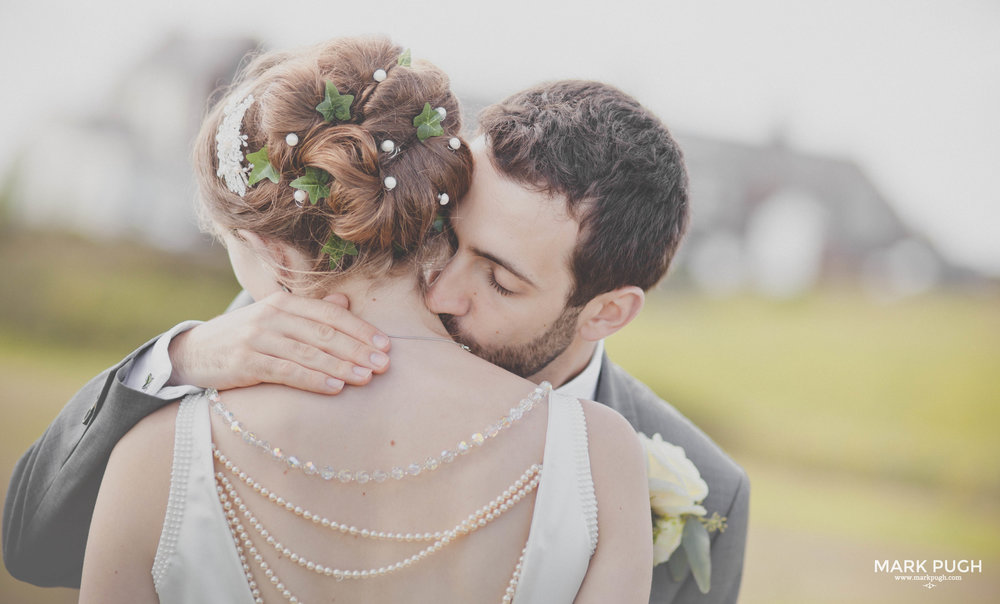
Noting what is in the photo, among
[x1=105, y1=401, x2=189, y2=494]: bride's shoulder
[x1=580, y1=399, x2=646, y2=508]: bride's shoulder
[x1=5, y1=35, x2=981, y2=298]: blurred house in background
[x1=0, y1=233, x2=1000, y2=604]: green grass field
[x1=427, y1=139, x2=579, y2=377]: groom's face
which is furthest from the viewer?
[x1=0, y1=233, x2=1000, y2=604]: green grass field

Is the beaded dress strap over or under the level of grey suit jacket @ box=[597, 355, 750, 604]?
over

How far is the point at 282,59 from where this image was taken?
1855 millimetres

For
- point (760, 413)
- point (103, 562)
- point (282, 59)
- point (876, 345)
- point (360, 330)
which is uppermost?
point (282, 59)

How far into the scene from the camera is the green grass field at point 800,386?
8.24 m

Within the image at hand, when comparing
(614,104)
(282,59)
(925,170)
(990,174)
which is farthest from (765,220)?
(282,59)

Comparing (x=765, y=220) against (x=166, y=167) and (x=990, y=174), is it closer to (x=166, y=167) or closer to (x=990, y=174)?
(x=990, y=174)

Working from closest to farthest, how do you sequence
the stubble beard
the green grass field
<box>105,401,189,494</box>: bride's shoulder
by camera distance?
<box>105,401,189,494</box>: bride's shoulder
the stubble beard
the green grass field

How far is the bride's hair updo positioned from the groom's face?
360 millimetres

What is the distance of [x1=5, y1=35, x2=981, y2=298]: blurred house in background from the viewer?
8094 millimetres

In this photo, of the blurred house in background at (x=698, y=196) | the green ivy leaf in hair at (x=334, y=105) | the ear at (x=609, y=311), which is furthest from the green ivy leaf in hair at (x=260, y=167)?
the blurred house in background at (x=698, y=196)

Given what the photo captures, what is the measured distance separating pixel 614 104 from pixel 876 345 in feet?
30.0

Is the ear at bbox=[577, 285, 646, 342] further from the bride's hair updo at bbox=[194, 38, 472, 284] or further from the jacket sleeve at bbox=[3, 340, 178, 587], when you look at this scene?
the jacket sleeve at bbox=[3, 340, 178, 587]

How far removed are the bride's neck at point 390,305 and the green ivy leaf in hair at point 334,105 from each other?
0.35 meters

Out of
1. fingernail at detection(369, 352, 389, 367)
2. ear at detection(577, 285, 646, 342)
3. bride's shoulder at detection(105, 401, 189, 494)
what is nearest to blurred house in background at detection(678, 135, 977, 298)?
ear at detection(577, 285, 646, 342)
